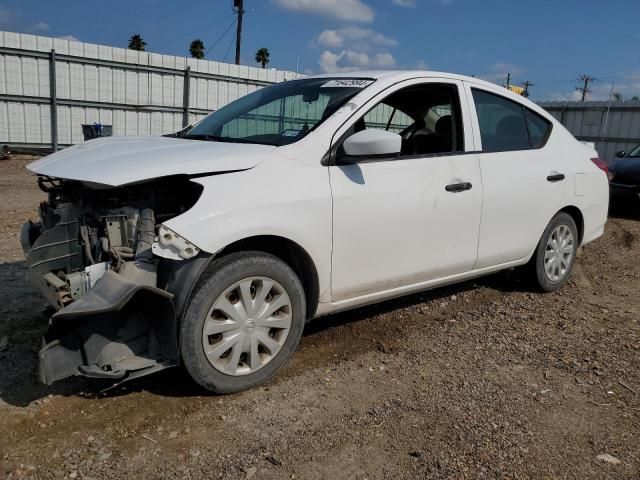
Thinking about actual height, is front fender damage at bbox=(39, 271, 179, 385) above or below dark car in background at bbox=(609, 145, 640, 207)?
below

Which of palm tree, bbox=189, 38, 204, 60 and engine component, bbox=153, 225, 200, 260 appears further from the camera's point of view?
palm tree, bbox=189, 38, 204, 60

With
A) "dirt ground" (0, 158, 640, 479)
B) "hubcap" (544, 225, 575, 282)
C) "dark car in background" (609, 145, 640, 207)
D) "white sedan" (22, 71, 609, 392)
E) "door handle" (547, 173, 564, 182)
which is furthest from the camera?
"dark car in background" (609, 145, 640, 207)

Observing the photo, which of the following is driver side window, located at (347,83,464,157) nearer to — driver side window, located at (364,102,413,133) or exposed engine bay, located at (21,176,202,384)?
driver side window, located at (364,102,413,133)

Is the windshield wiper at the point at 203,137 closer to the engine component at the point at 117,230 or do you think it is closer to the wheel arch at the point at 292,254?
the wheel arch at the point at 292,254

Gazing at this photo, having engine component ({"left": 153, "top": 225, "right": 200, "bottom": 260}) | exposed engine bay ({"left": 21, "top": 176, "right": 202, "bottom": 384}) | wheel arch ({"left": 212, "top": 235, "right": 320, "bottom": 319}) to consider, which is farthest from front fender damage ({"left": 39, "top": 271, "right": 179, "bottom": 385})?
wheel arch ({"left": 212, "top": 235, "right": 320, "bottom": 319})

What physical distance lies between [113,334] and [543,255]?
3.75 meters

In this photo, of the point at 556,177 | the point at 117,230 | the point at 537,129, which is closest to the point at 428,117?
the point at 537,129

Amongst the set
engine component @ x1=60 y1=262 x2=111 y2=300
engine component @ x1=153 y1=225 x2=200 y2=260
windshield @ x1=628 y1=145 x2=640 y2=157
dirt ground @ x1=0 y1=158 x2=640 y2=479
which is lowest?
dirt ground @ x1=0 y1=158 x2=640 y2=479

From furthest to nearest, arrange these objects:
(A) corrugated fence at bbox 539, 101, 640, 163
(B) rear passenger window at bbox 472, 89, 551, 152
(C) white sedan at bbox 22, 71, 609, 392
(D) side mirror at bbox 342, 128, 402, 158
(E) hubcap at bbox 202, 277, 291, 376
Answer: (A) corrugated fence at bbox 539, 101, 640, 163 < (B) rear passenger window at bbox 472, 89, 551, 152 < (D) side mirror at bbox 342, 128, 402, 158 < (E) hubcap at bbox 202, 277, 291, 376 < (C) white sedan at bbox 22, 71, 609, 392

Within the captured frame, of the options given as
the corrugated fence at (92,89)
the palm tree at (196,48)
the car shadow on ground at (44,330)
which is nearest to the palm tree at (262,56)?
the palm tree at (196,48)

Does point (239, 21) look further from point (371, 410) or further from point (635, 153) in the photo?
point (371, 410)

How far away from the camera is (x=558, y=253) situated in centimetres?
519

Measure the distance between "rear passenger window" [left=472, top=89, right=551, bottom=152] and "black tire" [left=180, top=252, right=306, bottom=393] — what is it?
1982 millimetres

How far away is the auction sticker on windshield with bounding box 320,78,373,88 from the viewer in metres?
3.76
